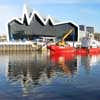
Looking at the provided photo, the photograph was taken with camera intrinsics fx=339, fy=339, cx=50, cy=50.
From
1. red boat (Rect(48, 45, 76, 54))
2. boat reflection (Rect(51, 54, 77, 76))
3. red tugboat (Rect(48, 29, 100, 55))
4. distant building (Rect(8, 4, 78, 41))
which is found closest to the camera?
boat reflection (Rect(51, 54, 77, 76))

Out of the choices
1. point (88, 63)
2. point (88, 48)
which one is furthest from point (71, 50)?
point (88, 63)

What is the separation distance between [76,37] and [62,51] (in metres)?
36.3

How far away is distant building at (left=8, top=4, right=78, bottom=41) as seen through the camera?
116 metres

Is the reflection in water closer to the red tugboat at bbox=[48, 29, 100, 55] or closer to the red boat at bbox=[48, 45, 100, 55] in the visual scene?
the red boat at bbox=[48, 45, 100, 55]

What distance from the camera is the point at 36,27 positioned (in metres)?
117

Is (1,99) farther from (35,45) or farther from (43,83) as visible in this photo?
(35,45)

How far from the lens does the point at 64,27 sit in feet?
386

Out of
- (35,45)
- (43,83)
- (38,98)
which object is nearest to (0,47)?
(35,45)

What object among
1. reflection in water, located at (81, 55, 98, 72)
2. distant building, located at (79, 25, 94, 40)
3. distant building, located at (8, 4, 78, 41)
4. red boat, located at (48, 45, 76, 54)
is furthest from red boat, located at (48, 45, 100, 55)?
distant building, located at (8, 4, 78, 41)

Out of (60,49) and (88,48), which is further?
(88,48)

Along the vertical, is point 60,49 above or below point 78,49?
above

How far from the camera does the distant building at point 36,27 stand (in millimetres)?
115750

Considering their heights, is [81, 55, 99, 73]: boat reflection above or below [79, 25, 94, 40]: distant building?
below

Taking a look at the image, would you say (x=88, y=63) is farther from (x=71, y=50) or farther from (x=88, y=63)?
(x=71, y=50)
